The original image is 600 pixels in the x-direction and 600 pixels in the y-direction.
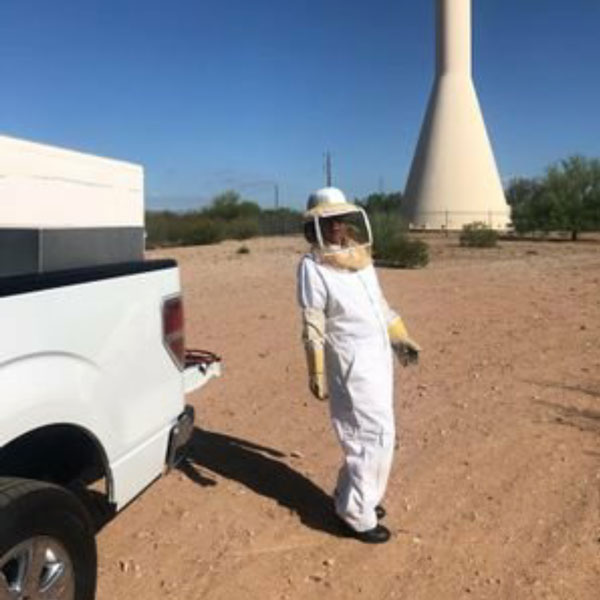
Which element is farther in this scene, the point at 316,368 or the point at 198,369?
the point at 198,369

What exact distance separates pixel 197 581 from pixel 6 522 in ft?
4.94

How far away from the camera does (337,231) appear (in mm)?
4488

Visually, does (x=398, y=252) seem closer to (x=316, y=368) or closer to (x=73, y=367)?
(x=316, y=368)

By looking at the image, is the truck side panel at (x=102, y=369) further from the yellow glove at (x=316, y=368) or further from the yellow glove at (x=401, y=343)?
the yellow glove at (x=401, y=343)

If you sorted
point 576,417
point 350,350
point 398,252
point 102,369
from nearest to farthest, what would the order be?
point 102,369 < point 350,350 < point 576,417 < point 398,252

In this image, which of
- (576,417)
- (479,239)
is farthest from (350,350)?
(479,239)

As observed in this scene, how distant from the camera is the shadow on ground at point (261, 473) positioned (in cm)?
482

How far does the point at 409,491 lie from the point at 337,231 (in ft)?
5.04

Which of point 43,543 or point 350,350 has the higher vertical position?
point 350,350

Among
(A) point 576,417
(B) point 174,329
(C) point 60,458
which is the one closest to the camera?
(C) point 60,458

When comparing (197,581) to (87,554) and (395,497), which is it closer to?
(87,554)

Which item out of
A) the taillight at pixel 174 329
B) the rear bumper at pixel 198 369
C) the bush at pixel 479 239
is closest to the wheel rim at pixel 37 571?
the taillight at pixel 174 329

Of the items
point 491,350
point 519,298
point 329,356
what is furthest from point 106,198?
point 519,298

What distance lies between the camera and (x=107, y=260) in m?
3.72
